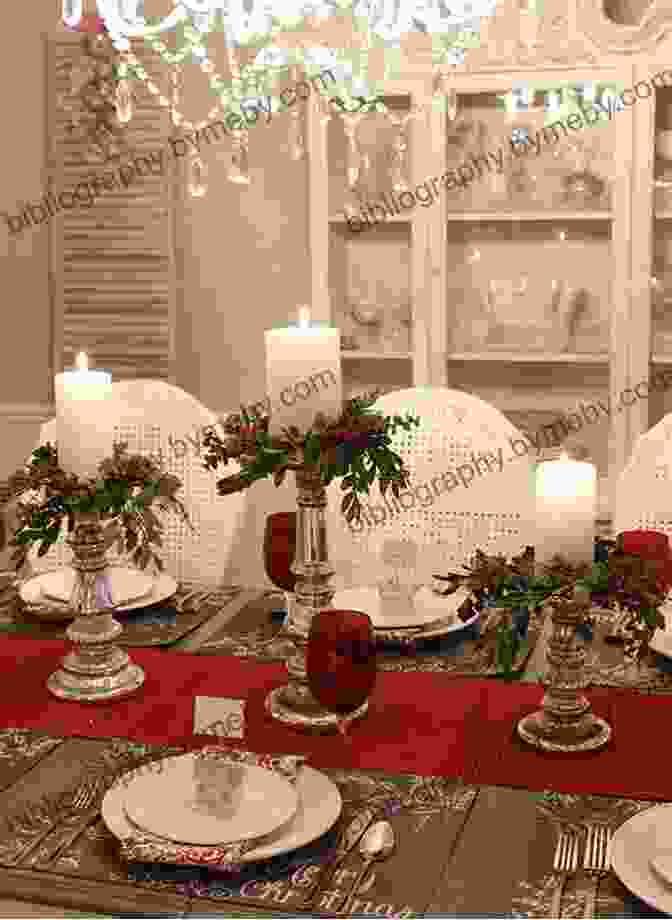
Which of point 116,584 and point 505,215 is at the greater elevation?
point 505,215

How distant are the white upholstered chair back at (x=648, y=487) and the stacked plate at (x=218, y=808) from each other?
989 mm

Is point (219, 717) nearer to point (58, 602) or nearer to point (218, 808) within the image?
point (218, 808)

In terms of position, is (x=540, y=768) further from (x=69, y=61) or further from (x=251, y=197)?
(x=69, y=61)

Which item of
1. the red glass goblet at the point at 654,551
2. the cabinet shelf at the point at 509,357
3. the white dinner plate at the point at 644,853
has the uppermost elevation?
the cabinet shelf at the point at 509,357

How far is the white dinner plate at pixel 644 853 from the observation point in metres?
1.13

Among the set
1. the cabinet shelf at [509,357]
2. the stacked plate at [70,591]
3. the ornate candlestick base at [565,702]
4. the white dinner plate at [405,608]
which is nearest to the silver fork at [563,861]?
the ornate candlestick base at [565,702]

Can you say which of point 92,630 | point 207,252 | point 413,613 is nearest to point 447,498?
point 413,613

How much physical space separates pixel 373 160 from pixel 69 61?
3.10ft

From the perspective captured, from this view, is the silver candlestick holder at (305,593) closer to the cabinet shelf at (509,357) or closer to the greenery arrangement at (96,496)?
the greenery arrangement at (96,496)

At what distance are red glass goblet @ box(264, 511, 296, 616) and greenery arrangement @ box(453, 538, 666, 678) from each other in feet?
1.18

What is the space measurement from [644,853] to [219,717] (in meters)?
0.48

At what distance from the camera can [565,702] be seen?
1512 mm

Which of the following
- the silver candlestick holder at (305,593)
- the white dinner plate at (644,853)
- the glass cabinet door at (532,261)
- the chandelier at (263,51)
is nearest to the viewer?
the white dinner plate at (644,853)

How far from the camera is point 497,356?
136 inches
